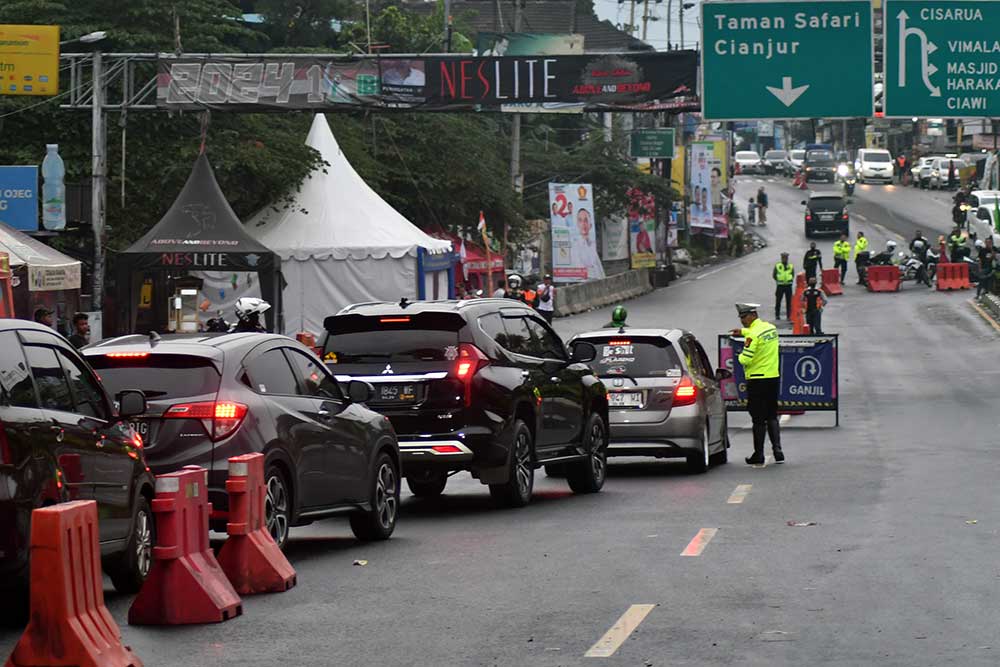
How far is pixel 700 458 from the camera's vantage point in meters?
18.7

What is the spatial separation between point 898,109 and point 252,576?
→ 2409cm

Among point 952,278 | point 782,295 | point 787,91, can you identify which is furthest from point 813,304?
Result: point 952,278

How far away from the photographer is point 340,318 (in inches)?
584

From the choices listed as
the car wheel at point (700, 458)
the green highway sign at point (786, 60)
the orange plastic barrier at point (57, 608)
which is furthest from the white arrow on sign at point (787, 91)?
the orange plastic barrier at point (57, 608)

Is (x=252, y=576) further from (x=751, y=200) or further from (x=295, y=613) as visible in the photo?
(x=751, y=200)

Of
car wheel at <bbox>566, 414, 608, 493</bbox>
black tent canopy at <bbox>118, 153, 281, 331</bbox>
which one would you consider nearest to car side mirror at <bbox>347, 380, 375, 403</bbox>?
car wheel at <bbox>566, 414, 608, 493</bbox>

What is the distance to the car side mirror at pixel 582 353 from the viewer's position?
16.6 meters

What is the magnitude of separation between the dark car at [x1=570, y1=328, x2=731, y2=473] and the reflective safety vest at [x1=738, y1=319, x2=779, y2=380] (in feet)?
2.14

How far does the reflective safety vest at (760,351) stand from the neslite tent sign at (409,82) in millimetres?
10710

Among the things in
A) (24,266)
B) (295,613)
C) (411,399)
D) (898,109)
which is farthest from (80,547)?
(898,109)

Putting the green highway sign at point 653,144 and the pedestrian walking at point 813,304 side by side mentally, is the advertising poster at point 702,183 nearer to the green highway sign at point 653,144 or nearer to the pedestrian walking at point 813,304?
the green highway sign at point 653,144

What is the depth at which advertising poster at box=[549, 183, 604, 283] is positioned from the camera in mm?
48312

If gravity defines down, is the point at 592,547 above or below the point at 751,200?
below

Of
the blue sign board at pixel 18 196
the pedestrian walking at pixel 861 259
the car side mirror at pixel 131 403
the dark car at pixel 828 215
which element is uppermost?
the dark car at pixel 828 215
